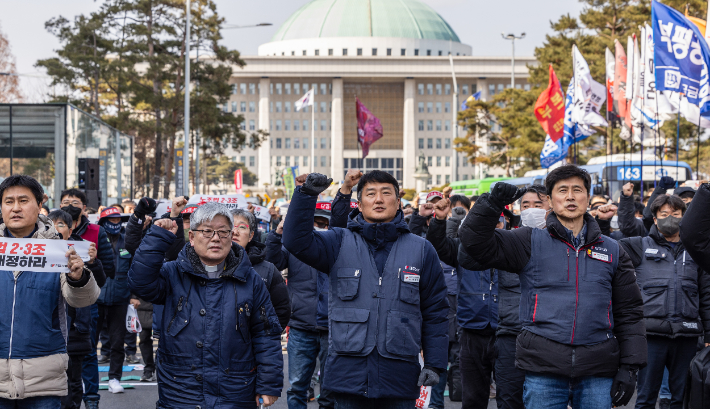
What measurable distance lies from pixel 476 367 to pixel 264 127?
114m

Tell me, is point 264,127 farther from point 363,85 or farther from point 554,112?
point 554,112

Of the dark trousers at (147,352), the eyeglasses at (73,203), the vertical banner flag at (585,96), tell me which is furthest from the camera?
the vertical banner flag at (585,96)

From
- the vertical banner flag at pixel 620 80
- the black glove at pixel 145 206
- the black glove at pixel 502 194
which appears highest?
the vertical banner flag at pixel 620 80

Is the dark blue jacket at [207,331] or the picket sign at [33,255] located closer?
the dark blue jacket at [207,331]

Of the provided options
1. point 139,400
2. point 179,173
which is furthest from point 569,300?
point 179,173

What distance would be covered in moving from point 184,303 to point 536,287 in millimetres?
1839

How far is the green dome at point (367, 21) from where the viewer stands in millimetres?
131125

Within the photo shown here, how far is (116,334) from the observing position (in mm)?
8133

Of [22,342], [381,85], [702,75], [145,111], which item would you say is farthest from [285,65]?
[22,342]

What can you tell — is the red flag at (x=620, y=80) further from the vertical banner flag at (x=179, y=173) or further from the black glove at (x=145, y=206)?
the black glove at (x=145, y=206)

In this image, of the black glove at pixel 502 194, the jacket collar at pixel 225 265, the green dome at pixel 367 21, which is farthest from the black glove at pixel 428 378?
the green dome at pixel 367 21

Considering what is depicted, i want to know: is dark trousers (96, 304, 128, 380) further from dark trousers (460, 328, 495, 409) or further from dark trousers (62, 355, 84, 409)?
dark trousers (460, 328, 495, 409)

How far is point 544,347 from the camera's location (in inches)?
157

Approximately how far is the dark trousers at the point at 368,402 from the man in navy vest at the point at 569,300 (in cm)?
66
